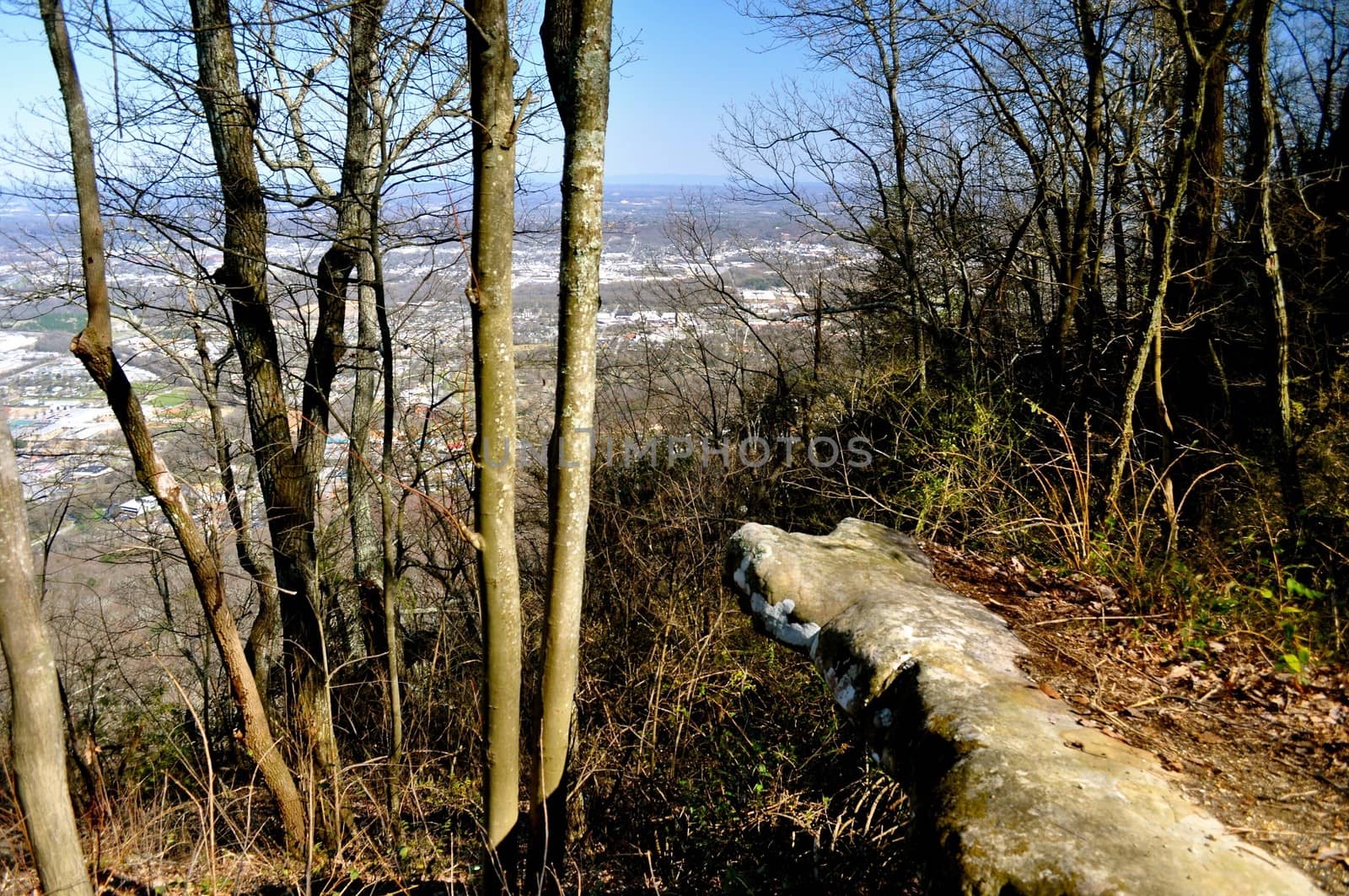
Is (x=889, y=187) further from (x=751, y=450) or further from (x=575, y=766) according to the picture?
(x=575, y=766)

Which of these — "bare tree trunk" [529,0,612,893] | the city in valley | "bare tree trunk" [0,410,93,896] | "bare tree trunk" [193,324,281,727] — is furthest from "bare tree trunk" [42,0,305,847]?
"bare tree trunk" [529,0,612,893]

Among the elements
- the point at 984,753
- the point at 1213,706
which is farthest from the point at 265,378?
the point at 1213,706

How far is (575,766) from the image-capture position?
13.9 feet

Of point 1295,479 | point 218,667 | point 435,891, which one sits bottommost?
point 218,667

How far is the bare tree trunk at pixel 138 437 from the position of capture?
273 centimetres

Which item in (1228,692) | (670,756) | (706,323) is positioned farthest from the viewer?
(706,323)

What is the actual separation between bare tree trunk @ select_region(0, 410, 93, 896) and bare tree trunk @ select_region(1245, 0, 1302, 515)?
6.05 meters

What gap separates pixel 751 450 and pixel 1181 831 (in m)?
7.09

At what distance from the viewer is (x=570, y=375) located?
2459 mm

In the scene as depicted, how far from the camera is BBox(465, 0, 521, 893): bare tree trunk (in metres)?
2.19

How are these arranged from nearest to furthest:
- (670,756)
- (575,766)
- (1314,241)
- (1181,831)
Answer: (1181,831)
(575,766)
(670,756)
(1314,241)

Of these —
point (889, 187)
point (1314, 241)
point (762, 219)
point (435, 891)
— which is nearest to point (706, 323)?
point (762, 219)

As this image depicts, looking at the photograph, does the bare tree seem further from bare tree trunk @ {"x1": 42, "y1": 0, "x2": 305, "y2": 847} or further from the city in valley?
the city in valley

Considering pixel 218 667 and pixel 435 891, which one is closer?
pixel 435 891
